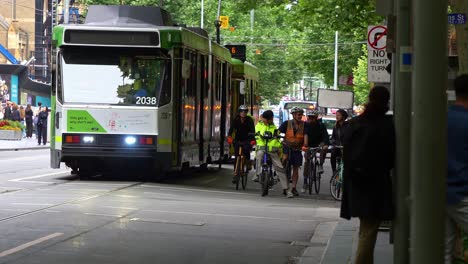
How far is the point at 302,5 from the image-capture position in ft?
94.4

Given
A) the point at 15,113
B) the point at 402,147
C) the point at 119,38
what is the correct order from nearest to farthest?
the point at 402,147
the point at 119,38
the point at 15,113

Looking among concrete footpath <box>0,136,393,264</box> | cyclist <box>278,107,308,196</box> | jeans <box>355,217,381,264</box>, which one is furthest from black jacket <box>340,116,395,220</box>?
cyclist <box>278,107,308,196</box>

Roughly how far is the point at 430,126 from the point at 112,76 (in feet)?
47.1

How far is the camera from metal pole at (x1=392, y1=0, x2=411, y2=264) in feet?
22.5

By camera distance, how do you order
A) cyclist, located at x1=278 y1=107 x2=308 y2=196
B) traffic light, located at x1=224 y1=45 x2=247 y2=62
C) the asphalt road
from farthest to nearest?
traffic light, located at x1=224 y1=45 x2=247 y2=62 → cyclist, located at x1=278 y1=107 x2=308 y2=196 → the asphalt road

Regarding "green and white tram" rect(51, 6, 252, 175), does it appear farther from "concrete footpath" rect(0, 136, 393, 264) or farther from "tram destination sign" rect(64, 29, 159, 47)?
"concrete footpath" rect(0, 136, 393, 264)

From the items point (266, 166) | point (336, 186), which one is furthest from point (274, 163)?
point (336, 186)

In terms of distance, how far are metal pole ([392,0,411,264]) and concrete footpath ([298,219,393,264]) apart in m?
2.36

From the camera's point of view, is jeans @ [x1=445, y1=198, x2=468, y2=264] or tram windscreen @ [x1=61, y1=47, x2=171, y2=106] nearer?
jeans @ [x1=445, y1=198, x2=468, y2=264]

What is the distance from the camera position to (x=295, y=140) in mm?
19094

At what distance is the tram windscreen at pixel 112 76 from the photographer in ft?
61.3

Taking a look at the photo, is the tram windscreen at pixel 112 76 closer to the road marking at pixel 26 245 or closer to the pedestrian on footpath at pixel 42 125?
the road marking at pixel 26 245

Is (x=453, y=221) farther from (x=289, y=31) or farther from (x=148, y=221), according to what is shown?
(x=289, y=31)

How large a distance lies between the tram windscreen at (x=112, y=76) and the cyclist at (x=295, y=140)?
2.83 m
